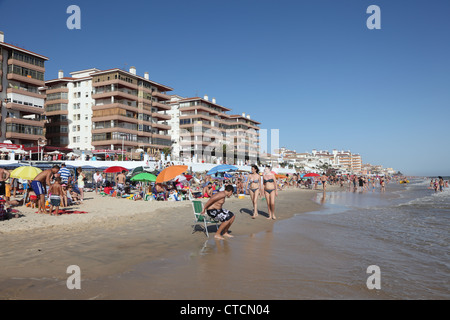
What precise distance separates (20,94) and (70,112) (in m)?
13.0

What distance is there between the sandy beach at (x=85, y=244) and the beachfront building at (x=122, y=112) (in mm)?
42206

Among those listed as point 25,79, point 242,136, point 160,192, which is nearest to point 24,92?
point 25,79

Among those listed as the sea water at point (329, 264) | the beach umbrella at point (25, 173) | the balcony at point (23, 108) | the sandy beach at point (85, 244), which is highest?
the balcony at point (23, 108)

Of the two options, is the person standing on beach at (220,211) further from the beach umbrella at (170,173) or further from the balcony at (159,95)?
the balcony at (159,95)

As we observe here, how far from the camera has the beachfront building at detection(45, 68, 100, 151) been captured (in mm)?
54188

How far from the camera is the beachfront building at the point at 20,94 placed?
40938 millimetres

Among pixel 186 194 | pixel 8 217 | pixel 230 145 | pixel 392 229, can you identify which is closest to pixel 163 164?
pixel 186 194

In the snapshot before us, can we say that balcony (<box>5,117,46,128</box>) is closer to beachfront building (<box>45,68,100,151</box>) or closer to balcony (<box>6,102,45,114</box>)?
balcony (<box>6,102,45,114</box>)

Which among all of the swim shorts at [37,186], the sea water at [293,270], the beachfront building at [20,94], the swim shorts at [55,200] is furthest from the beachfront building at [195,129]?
the sea water at [293,270]

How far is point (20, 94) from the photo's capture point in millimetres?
42531

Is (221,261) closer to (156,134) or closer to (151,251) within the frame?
(151,251)

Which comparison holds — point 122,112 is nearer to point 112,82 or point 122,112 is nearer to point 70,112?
point 112,82
